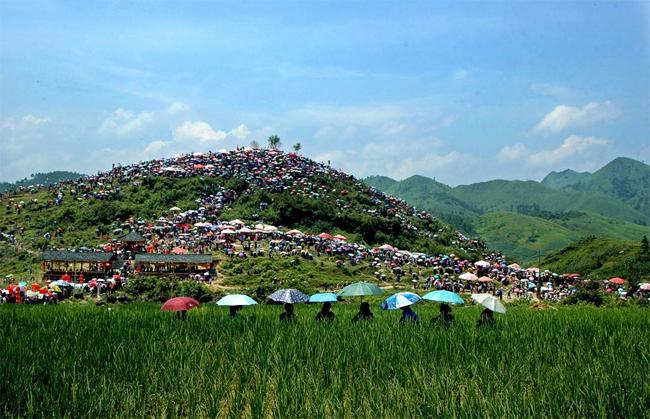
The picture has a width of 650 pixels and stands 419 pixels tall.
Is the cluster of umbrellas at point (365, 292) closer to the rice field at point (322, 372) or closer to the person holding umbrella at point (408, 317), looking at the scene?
the person holding umbrella at point (408, 317)

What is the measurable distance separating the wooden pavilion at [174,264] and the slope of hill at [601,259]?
182 feet

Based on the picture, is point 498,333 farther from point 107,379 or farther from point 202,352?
point 107,379

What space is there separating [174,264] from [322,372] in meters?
37.9

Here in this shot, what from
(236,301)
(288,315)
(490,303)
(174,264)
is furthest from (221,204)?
(490,303)

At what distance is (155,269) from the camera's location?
142ft

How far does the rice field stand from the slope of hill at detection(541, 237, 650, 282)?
68254 millimetres

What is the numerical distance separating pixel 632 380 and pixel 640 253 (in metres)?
82.9

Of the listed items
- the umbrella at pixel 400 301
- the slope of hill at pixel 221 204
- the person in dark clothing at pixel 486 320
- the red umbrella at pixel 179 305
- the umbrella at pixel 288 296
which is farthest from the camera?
the slope of hill at pixel 221 204

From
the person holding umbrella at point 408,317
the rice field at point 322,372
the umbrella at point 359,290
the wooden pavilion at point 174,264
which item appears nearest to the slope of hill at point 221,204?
the wooden pavilion at point 174,264

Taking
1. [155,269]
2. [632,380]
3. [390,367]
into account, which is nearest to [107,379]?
[390,367]

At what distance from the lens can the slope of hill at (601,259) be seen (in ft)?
244

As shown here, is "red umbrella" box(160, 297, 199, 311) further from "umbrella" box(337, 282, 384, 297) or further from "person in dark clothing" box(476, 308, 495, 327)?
"person in dark clothing" box(476, 308, 495, 327)

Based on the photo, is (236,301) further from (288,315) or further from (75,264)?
(75,264)

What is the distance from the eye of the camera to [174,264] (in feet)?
143
